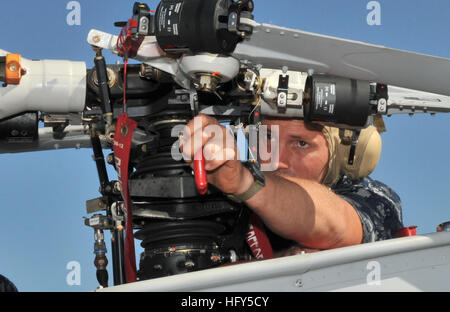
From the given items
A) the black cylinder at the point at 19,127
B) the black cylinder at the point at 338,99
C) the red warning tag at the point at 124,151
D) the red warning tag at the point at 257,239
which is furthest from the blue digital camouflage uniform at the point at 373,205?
the black cylinder at the point at 19,127

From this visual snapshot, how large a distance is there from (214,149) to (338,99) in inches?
37.8

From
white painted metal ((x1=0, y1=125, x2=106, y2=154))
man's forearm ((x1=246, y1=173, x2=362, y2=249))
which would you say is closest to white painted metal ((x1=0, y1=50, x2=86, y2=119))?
white painted metal ((x1=0, y1=125, x2=106, y2=154))

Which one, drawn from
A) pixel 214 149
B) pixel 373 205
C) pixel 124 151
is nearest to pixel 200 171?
pixel 214 149

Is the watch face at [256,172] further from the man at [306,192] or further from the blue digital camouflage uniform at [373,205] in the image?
the blue digital camouflage uniform at [373,205]

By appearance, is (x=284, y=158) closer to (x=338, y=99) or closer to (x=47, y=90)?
(x=338, y=99)

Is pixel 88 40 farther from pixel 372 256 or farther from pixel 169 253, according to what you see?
pixel 372 256

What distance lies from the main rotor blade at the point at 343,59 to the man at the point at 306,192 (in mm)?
608

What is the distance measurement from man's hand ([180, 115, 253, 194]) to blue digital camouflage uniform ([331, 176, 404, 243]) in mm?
1781

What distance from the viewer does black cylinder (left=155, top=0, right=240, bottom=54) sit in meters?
4.40

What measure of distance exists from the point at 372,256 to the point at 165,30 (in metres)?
1.93

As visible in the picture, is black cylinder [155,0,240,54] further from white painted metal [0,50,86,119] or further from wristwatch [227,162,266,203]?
white painted metal [0,50,86,119]

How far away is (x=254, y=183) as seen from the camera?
4953 millimetres

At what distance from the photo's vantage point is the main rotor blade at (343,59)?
4742mm

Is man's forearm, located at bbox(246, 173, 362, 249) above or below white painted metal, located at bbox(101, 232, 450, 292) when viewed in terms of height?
above
